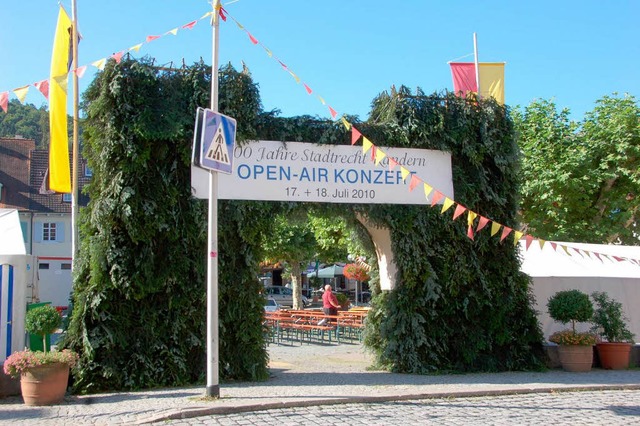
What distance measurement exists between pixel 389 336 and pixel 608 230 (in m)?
13.1

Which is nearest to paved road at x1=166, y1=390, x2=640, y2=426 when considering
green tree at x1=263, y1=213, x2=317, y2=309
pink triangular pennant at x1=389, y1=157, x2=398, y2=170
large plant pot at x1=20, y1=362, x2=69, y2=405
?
large plant pot at x1=20, y1=362, x2=69, y2=405

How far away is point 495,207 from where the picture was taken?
12539 millimetres

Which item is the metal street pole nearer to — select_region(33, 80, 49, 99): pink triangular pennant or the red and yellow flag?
select_region(33, 80, 49, 99): pink triangular pennant

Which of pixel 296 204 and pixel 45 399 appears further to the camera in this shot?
pixel 296 204

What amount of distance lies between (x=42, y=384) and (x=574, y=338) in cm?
932

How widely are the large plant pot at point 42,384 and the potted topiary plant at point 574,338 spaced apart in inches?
349

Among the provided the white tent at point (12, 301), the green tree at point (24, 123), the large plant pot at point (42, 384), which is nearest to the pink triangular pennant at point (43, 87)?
the white tent at point (12, 301)

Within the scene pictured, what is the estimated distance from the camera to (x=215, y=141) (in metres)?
8.84

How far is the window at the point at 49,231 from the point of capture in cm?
4222

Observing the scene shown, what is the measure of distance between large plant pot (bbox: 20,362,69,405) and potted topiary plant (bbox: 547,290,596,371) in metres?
8.87

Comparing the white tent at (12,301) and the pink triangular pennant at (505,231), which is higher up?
the pink triangular pennant at (505,231)

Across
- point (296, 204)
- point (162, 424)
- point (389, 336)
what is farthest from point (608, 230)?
point (162, 424)

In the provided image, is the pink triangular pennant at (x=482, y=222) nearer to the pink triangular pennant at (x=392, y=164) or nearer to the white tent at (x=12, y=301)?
the pink triangular pennant at (x=392, y=164)

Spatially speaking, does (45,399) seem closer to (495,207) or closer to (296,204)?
(296,204)
